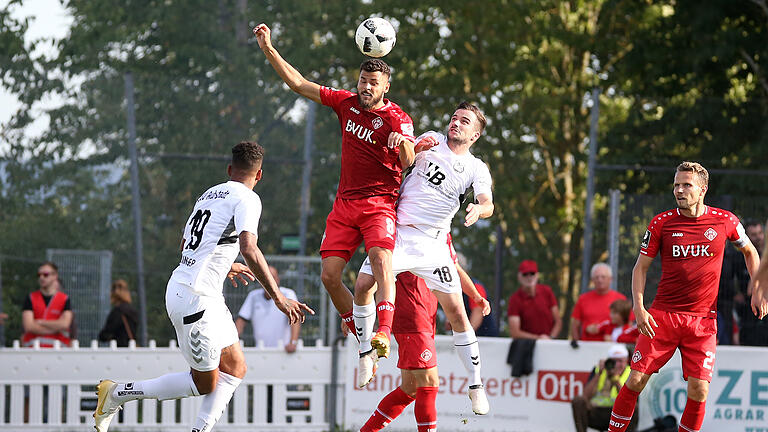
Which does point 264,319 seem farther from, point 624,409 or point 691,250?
point 691,250

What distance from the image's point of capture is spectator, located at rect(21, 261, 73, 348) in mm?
13836

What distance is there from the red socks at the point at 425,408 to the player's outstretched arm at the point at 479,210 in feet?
5.20

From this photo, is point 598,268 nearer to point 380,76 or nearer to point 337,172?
point 337,172

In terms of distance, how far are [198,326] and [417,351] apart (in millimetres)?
1955

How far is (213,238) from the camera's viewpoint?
8.66 metres

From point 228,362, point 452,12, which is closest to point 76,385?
point 228,362

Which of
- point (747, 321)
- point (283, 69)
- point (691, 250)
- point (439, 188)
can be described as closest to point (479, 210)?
point (439, 188)

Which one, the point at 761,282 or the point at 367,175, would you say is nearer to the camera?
the point at 761,282

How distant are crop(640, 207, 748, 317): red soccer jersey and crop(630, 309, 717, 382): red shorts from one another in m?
0.10

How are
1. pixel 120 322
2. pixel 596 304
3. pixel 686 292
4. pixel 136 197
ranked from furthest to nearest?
pixel 136 197 < pixel 120 322 < pixel 596 304 < pixel 686 292

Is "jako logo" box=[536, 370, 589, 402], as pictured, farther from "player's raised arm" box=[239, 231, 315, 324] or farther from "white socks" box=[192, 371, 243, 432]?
"player's raised arm" box=[239, 231, 315, 324]

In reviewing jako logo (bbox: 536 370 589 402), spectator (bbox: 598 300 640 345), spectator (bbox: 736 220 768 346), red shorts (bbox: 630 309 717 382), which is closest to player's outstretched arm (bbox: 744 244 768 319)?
red shorts (bbox: 630 309 717 382)

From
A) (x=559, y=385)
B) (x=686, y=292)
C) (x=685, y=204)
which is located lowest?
(x=559, y=385)

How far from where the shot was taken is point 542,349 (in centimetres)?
1305
